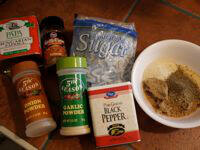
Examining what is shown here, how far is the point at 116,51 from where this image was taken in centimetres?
72

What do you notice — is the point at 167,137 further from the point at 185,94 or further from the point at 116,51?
the point at 116,51

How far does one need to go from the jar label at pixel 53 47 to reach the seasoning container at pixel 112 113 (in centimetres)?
16

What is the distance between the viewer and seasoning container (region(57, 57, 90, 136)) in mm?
605

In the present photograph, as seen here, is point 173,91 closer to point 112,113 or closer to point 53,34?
point 112,113

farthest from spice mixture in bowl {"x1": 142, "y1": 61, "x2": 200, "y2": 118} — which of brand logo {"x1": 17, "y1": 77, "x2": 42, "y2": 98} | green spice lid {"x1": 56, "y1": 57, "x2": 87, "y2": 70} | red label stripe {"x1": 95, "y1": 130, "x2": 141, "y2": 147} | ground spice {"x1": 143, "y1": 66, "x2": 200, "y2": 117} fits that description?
brand logo {"x1": 17, "y1": 77, "x2": 42, "y2": 98}

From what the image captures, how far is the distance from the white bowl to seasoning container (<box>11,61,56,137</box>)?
0.25 metres

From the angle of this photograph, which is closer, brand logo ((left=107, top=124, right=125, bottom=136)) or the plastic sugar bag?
brand logo ((left=107, top=124, right=125, bottom=136))

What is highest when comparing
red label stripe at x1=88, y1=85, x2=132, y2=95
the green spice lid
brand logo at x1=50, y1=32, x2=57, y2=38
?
brand logo at x1=50, y1=32, x2=57, y2=38

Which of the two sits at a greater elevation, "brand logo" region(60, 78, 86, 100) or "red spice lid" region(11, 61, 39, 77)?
"red spice lid" region(11, 61, 39, 77)

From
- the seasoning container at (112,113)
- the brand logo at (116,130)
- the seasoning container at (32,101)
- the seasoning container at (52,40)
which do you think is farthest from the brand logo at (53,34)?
the brand logo at (116,130)

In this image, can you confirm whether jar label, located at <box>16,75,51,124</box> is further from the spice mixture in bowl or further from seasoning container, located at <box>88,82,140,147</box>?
the spice mixture in bowl

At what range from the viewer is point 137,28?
80 centimetres

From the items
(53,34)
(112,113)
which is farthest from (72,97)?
(53,34)

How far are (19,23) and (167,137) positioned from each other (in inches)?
22.2
